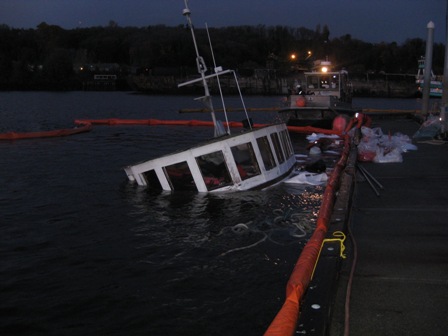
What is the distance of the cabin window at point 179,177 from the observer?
15711mm

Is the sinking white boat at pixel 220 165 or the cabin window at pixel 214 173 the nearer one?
the sinking white boat at pixel 220 165

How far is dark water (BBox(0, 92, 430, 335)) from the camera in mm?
8133

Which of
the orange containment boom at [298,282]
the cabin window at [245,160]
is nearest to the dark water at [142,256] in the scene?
the cabin window at [245,160]

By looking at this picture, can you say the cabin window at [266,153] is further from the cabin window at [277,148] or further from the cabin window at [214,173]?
the cabin window at [214,173]

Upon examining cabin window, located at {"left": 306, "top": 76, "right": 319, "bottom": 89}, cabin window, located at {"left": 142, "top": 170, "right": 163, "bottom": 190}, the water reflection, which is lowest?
the water reflection

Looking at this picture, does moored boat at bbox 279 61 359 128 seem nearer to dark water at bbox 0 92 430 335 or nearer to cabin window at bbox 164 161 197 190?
dark water at bbox 0 92 430 335

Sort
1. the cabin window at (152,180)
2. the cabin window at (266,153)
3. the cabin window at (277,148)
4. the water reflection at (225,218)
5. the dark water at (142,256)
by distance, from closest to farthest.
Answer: the dark water at (142,256), the water reflection at (225,218), the cabin window at (266,153), the cabin window at (152,180), the cabin window at (277,148)

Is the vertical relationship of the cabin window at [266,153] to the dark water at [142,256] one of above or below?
above

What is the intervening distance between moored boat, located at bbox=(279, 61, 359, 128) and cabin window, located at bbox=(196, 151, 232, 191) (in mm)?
24158

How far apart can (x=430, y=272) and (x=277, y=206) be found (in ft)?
26.1

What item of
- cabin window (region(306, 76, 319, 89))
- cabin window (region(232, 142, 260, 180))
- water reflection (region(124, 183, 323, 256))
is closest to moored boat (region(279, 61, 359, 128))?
cabin window (region(306, 76, 319, 89))

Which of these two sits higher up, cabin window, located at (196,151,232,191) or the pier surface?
the pier surface

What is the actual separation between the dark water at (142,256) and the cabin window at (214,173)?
39cm

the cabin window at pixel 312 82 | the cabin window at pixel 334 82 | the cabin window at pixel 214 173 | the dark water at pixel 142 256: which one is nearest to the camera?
the dark water at pixel 142 256
